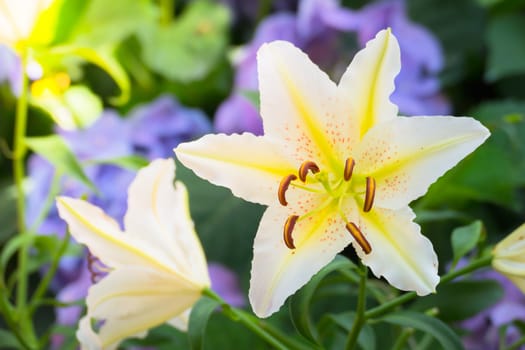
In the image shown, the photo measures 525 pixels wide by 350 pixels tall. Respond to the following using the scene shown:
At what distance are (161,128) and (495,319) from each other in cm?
24

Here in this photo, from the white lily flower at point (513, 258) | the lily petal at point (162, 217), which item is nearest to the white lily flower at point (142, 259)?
the lily petal at point (162, 217)

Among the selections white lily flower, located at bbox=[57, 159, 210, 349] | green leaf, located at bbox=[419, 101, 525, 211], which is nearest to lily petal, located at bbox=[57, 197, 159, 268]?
white lily flower, located at bbox=[57, 159, 210, 349]

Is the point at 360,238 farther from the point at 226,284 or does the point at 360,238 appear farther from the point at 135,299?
the point at 226,284

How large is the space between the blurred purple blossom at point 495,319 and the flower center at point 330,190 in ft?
0.61

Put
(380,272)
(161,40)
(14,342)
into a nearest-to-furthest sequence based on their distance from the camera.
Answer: (380,272), (14,342), (161,40)

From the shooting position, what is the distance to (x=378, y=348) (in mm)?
477

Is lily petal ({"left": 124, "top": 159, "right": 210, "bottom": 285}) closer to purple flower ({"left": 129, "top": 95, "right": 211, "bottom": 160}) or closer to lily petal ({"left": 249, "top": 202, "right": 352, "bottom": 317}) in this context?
lily petal ({"left": 249, "top": 202, "right": 352, "bottom": 317})

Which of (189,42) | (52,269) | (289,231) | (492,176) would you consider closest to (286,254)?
(289,231)

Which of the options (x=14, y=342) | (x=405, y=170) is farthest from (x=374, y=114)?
(x=14, y=342)

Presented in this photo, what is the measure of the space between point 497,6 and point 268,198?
1.39ft

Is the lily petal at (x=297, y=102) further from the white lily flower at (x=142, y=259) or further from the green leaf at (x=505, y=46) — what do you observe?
the green leaf at (x=505, y=46)

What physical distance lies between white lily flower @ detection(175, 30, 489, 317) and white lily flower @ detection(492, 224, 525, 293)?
42mm

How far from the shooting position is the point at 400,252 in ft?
0.85

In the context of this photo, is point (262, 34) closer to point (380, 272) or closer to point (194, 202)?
point (194, 202)
